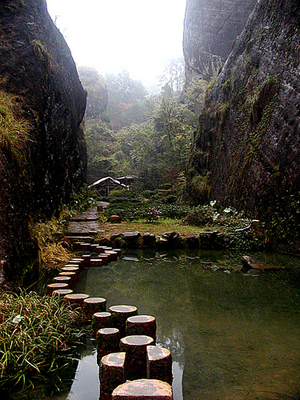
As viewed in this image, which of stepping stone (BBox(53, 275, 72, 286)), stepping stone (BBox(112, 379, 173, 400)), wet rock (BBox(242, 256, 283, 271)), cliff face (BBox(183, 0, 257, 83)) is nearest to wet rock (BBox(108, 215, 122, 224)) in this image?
wet rock (BBox(242, 256, 283, 271))

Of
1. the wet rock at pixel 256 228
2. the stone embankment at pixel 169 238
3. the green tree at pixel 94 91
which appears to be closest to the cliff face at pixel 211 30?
the green tree at pixel 94 91

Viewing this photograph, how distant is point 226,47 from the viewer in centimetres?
2338

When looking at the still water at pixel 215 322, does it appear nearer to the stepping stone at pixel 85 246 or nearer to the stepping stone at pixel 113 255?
the stepping stone at pixel 113 255

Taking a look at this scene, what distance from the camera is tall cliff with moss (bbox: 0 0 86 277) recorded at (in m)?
4.62

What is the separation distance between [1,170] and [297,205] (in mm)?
6419

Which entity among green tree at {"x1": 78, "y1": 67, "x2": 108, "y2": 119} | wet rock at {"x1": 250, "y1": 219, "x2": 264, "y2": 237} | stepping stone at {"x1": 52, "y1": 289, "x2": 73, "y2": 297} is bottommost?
wet rock at {"x1": 250, "y1": 219, "x2": 264, "y2": 237}

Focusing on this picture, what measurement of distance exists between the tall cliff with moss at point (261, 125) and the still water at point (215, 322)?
2383 millimetres

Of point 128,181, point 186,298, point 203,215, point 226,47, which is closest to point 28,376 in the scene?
point 186,298

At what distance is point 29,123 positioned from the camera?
6465 mm

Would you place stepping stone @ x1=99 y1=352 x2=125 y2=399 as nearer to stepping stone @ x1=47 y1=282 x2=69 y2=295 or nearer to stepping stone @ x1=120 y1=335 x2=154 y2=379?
stepping stone @ x1=120 y1=335 x2=154 y2=379

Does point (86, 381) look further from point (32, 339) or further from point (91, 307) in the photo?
point (91, 307)

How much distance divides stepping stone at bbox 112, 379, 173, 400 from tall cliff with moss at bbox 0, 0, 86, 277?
9.17ft

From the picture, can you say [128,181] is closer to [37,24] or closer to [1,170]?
[37,24]

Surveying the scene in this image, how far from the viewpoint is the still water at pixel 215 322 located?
2076 mm
